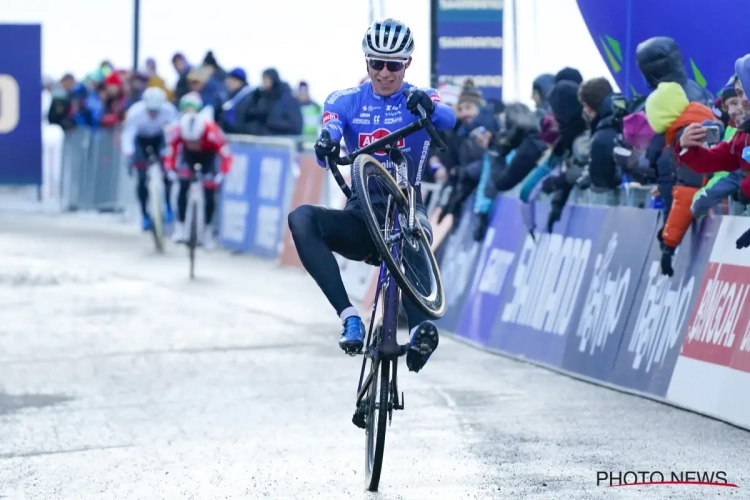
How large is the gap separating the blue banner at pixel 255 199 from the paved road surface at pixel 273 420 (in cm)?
569

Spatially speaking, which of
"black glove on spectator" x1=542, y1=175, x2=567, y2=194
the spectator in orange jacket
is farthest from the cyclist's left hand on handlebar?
"black glove on spectator" x1=542, y1=175, x2=567, y2=194

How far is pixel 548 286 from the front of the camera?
1268cm

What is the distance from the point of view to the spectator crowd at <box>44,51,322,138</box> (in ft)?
79.3

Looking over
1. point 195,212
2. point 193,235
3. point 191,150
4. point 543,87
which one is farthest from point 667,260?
point 191,150

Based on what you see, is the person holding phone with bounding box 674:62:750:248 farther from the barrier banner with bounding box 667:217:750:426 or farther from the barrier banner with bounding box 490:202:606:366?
the barrier banner with bounding box 490:202:606:366

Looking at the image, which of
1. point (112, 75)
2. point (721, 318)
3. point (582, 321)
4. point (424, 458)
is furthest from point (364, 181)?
point (112, 75)

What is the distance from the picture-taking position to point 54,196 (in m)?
34.1

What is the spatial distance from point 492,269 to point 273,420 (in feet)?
13.7

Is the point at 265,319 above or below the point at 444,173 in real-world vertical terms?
below

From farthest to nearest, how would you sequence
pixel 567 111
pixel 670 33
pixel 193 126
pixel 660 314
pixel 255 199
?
pixel 255 199 < pixel 193 126 < pixel 670 33 < pixel 567 111 < pixel 660 314

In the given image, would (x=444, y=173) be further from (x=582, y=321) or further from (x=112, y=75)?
(x=112, y=75)

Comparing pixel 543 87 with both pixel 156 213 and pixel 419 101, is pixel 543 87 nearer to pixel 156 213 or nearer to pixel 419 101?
pixel 419 101

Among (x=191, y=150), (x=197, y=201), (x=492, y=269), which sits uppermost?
(x=191, y=150)

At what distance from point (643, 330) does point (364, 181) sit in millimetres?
Result: 3898
